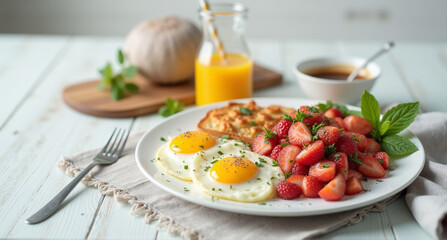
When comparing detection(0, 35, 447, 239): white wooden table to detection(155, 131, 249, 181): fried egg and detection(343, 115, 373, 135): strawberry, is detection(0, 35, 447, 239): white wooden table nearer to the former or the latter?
detection(155, 131, 249, 181): fried egg

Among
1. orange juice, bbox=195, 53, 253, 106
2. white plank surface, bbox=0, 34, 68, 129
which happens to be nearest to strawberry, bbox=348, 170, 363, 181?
orange juice, bbox=195, 53, 253, 106

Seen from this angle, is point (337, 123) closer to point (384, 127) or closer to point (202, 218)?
point (384, 127)

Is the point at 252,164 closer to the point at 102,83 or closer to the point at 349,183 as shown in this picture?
the point at 349,183

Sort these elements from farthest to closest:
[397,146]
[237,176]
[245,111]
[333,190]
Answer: [245,111] → [397,146] → [237,176] → [333,190]

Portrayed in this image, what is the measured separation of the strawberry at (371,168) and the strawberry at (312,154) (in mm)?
244

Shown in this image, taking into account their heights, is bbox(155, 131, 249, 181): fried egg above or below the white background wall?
above

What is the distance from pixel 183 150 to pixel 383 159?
1104 mm

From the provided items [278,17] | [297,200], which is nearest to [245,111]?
[297,200]

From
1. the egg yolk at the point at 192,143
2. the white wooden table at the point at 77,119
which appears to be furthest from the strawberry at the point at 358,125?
the egg yolk at the point at 192,143

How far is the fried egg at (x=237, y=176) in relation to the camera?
7.24 ft

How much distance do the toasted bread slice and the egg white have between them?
→ 198 millimetres

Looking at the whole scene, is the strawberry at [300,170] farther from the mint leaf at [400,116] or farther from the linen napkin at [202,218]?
the mint leaf at [400,116]

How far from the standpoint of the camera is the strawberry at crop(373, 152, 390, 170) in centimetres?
248

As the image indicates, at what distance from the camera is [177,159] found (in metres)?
2.55
